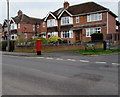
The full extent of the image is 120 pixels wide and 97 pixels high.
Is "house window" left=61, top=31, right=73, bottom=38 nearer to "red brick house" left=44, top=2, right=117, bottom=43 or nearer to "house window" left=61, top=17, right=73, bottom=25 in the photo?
"red brick house" left=44, top=2, right=117, bottom=43

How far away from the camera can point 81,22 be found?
1223 inches

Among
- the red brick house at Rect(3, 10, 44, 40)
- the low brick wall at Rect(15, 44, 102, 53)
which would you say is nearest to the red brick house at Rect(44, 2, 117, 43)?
the low brick wall at Rect(15, 44, 102, 53)

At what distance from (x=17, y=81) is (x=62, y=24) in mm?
29267

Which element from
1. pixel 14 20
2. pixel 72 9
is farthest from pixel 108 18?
pixel 14 20

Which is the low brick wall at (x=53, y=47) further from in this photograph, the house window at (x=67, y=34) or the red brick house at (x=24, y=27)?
the red brick house at (x=24, y=27)

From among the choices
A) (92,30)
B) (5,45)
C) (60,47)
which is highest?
(92,30)

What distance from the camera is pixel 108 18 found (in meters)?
27.8

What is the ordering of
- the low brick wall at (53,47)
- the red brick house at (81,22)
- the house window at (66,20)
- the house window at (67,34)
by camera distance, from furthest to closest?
1. the house window at (66,20)
2. the house window at (67,34)
3. the red brick house at (81,22)
4. the low brick wall at (53,47)

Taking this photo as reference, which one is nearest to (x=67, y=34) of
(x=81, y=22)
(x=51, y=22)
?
(x=81, y=22)

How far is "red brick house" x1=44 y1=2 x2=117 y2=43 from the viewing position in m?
28.0

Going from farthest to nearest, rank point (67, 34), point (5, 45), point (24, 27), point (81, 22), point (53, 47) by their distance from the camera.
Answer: point (24, 27) → point (67, 34) → point (81, 22) → point (5, 45) → point (53, 47)

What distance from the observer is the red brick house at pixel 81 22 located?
91.7ft

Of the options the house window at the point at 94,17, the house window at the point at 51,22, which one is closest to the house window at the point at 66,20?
the house window at the point at 51,22

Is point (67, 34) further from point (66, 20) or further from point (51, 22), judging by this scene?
point (51, 22)
